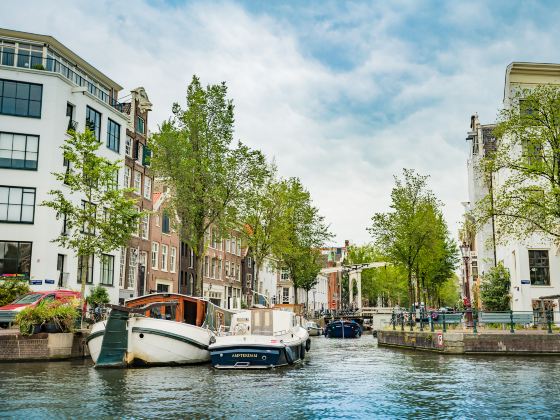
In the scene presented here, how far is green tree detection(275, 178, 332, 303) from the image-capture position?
64375mm

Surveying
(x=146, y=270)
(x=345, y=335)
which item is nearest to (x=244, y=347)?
(x=146, y=270)

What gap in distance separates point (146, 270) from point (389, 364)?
31194 mm

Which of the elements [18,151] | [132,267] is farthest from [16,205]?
[132,267]

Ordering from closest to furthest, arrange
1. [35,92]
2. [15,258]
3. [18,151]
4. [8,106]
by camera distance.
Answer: [15,258] → [18,151] → [8,106] → [35,92]

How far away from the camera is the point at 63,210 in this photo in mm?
31625

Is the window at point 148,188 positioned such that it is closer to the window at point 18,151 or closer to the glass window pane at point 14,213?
the window at point 18,151

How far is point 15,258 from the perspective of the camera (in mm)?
39281

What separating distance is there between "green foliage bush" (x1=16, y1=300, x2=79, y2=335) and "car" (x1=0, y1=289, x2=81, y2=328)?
1.03 m

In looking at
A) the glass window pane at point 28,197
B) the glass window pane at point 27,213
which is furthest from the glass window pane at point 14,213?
the glass window pane at point 28,197

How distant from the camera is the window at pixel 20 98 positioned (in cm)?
4069

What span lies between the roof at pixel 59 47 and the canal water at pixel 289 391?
26204mm

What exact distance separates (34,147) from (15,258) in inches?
297

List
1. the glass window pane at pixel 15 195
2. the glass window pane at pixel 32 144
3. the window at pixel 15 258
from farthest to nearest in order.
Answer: the glass window pane at pixel 32 144 → the glass window pane at pixel 15 195 → the window at pixel 15 258

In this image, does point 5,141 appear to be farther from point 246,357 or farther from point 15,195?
point 246,357
